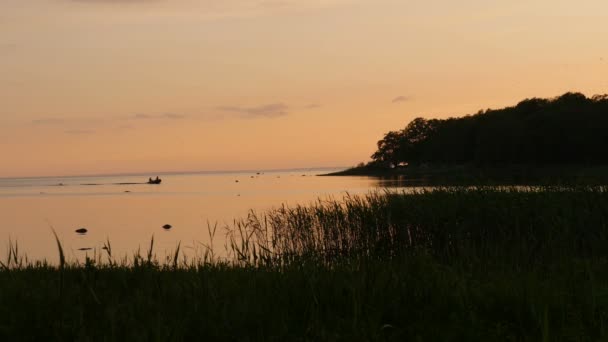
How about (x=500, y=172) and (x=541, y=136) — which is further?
(x=541, y=136)

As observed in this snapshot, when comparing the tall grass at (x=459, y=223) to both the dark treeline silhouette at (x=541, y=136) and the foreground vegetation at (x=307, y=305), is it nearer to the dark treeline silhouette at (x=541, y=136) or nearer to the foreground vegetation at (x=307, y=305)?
the foreground vegetation at (x=307, y=305)

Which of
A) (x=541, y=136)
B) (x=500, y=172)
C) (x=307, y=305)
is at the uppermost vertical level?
(x=541, y=136)

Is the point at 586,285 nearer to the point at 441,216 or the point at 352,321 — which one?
the point at 352,321

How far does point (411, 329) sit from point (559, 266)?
20.3ft

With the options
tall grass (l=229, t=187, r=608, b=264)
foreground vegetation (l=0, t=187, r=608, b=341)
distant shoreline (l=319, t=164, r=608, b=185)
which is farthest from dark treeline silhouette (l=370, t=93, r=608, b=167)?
foreground vegetation (l=0, t=187, r=608, b=341)

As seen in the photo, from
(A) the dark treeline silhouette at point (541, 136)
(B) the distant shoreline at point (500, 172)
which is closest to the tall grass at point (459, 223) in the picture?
(B) the distant shoreline at point (500, 172)

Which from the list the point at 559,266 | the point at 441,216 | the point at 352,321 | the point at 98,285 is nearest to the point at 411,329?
the point at 352,321

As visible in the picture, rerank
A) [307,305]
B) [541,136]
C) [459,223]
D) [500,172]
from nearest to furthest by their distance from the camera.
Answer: [307,305], [459,223], [500,172], [541,136]

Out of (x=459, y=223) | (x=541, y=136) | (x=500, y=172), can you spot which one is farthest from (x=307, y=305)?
(x=541, y=136)

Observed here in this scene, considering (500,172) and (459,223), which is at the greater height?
(500,172)

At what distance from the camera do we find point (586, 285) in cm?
921

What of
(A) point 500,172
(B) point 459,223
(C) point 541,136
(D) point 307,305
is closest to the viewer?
(D) point 307,305

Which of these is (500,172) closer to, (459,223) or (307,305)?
(459,223)

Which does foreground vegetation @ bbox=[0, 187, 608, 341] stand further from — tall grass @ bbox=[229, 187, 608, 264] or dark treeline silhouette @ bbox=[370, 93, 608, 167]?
dark treeline silhouette @ bbox=[370, 93, 608, 167]
